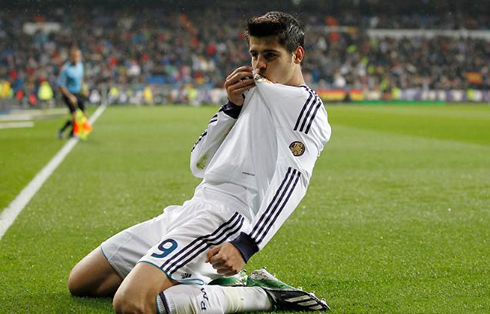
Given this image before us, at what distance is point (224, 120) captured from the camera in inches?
143

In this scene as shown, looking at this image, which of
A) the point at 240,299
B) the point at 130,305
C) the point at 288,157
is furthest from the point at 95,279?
the point at 288,157

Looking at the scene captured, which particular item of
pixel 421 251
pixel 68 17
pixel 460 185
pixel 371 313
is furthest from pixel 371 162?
pixel 68 17

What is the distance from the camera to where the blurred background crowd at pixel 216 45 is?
4188cm

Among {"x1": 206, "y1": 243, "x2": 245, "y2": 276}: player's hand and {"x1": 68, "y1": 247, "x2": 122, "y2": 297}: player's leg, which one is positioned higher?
{"x1": 206, "y1": 243, "x2": 245, "y2": 276}: player's hand

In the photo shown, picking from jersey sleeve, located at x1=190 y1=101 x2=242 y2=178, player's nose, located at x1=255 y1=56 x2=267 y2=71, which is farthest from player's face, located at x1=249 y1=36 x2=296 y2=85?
jersey sleeve, located at x1=190 y1=101 x2=242 y2=178

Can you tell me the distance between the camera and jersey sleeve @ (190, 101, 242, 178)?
3607mm

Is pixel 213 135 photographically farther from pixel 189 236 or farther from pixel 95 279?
pixel 95 279

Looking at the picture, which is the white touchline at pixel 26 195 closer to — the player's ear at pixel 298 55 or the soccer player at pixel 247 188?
the soccer player at pixel 247 188

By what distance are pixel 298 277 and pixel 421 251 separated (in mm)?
1115

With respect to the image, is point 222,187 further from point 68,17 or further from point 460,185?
point 68,17

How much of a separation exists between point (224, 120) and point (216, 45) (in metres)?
43.0

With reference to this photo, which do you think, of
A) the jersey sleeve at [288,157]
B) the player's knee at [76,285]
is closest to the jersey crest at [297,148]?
the jersey sleeve at [288,157]

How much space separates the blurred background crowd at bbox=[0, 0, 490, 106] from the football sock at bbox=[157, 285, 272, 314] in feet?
118

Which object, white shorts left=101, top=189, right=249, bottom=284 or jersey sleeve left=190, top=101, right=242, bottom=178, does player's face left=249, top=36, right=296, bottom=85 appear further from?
white shorts left=101, top=189, right=249, bottom=284
